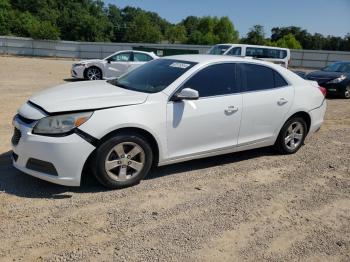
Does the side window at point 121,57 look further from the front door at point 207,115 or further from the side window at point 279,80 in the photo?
the front door at point 207,115

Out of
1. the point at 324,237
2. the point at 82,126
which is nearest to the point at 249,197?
the point at 324,237

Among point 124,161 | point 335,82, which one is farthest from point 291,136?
point 335,82

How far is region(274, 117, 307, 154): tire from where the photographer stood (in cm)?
587

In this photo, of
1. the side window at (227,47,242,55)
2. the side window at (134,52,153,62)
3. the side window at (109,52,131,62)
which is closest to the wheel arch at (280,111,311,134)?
the side window at (134,52,153,62)

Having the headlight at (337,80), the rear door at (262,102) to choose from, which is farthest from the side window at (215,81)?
the headlight at (337,80)

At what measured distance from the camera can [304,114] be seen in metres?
6.06

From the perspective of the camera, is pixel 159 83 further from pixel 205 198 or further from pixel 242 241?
pixel 242 241

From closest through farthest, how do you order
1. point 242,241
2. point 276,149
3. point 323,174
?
point 242,241, point 323,174, point 276,149

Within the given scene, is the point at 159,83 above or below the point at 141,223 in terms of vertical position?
above

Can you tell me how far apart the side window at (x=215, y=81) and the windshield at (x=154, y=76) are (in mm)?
193

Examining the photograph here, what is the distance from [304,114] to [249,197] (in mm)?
2262

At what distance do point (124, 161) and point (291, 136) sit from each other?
9.83 ft

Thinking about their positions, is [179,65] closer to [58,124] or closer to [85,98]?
[85,98]

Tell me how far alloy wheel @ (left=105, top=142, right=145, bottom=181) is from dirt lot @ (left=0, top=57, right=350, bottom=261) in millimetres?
198
